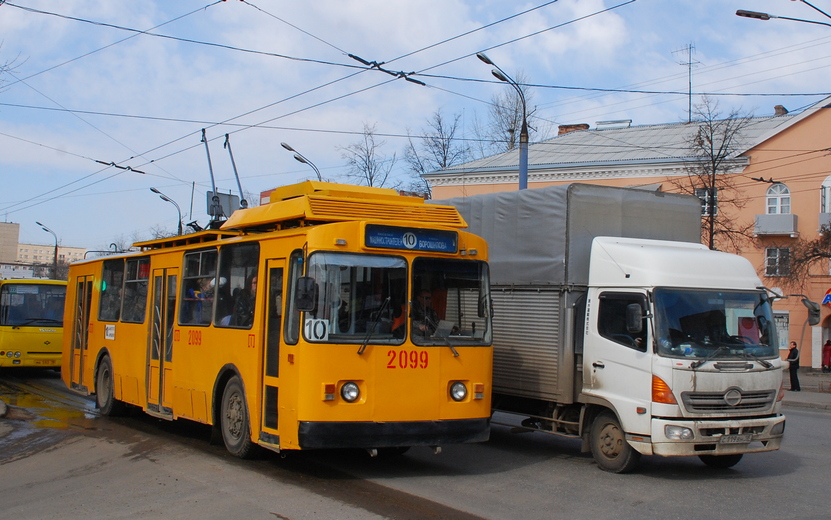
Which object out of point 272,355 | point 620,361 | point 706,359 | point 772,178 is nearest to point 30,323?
point 272,355

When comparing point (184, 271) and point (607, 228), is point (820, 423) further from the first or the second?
point (184, 271)

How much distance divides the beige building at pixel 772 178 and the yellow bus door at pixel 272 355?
2809cm

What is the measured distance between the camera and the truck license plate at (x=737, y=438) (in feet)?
29.6

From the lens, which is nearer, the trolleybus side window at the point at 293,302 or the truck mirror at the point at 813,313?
the trolleybus side window at the point at 293,302

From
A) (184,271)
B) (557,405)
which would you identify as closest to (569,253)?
(557,405)

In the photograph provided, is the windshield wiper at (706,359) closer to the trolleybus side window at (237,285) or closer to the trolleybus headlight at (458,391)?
the trolleybus headlight at (458,391)

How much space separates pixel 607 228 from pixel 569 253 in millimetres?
660

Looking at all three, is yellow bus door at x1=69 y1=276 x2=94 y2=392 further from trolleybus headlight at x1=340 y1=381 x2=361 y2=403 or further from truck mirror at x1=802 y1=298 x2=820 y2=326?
truck mirror at x1=802 y1=298 x2=820 y2=326

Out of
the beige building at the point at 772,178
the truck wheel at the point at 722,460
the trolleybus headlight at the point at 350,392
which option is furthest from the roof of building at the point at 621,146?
the trolleybus headlight at the point at 350,392

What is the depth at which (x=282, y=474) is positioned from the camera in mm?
9211

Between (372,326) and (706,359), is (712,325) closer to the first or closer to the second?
(706,359)

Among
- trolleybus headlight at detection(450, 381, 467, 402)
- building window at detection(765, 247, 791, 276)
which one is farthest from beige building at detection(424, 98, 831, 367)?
trolleybus headlight at detection(450, 381, 467, 402)

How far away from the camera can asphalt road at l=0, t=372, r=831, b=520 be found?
7621 mm

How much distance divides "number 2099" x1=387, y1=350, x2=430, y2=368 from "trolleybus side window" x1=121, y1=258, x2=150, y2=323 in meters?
5.82
